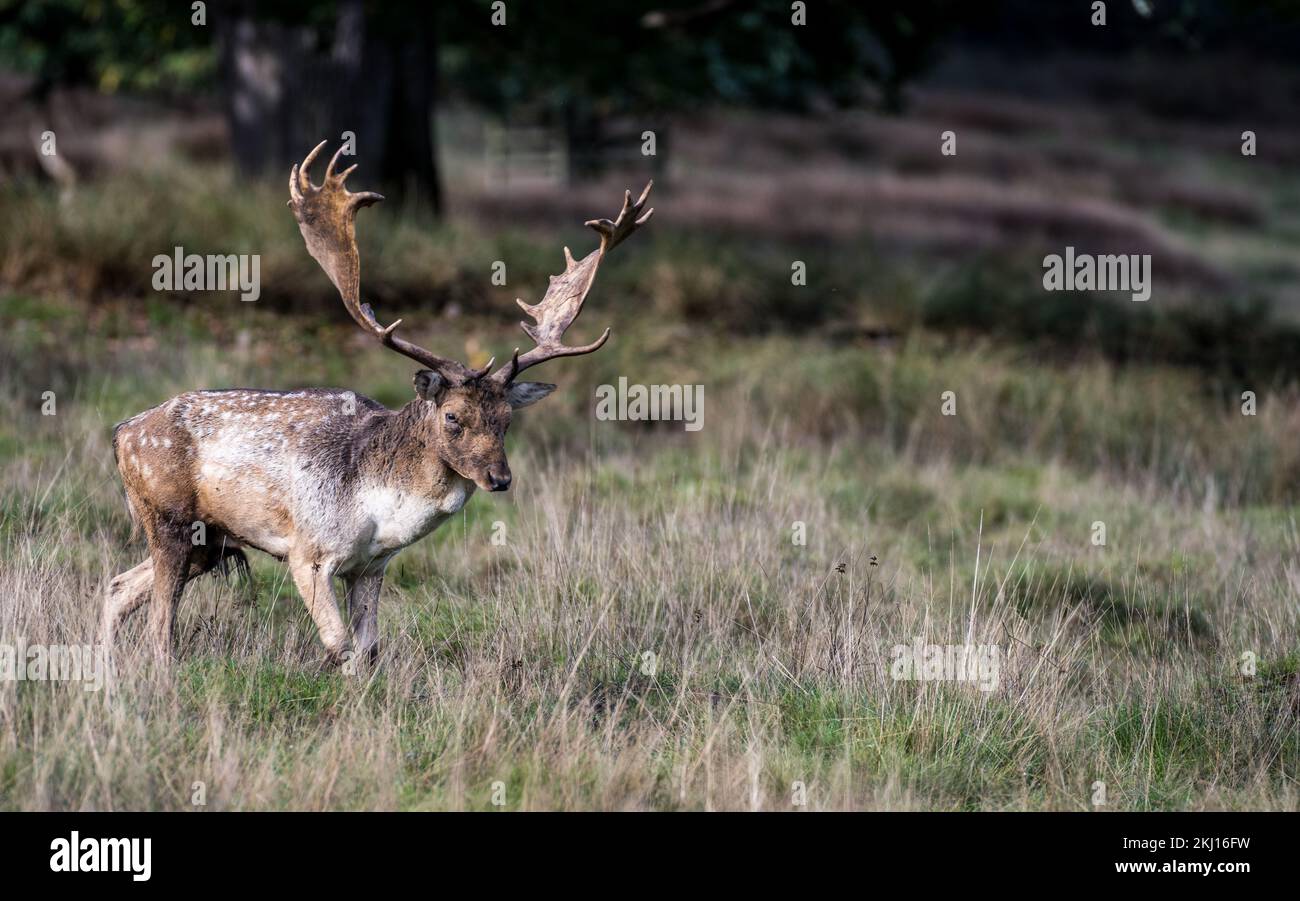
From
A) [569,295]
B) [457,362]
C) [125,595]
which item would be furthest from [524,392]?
[125,595]

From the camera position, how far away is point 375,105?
1616 centimetres

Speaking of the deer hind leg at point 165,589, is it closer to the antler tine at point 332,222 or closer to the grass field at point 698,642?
the grass field at point 698,642

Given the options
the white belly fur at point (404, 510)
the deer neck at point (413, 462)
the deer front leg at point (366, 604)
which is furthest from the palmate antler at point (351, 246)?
the deer front leg at point (366, 604)

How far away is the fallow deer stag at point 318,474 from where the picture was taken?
6141 mm

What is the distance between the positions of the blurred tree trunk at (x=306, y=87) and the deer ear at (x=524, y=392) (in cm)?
993

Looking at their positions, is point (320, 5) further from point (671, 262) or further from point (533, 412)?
point (533, 412)

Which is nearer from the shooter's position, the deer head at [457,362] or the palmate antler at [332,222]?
the deer head at [457,362]

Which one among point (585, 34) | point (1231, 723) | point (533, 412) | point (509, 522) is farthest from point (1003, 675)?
point (585, 34)

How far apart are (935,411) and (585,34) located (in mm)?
5670

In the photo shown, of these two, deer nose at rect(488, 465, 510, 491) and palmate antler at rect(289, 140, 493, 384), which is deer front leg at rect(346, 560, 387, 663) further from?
palmate antler at rect(289, 140, 493, 384)

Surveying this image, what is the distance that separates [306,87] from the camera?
1588 centimetres

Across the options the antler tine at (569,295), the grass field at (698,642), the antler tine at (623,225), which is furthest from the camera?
the antler tine at (623,225)

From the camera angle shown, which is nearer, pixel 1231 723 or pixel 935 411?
pixel 1231 723

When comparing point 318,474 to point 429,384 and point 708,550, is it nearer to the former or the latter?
point 429,384
